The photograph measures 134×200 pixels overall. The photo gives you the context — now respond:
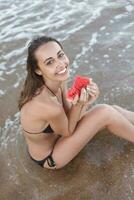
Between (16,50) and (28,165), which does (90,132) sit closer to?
(28,165)

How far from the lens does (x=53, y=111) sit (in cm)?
337

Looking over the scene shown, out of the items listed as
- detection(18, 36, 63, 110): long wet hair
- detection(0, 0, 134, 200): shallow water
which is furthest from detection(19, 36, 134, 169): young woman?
detection(0, 0, 134, 200): shallow water

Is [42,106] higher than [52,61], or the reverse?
[52,61]

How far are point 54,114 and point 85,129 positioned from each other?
37cm

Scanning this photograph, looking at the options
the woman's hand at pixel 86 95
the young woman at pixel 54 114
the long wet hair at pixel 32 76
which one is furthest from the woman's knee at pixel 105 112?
the long wet hair at pixel 32 76

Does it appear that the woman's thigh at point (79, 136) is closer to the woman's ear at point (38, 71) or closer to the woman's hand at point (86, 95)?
the woman's hand at point (86, 95)

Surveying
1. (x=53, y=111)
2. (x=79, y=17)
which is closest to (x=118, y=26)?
(x=79, y=17)

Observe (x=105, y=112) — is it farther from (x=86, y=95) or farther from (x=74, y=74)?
(x=74, y=74)

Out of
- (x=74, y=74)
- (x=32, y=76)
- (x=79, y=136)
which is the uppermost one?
(x=32, y=76)

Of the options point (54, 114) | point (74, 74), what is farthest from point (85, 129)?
point (74, 74)

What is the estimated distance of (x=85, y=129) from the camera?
3.57 meters

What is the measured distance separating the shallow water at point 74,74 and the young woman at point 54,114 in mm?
204

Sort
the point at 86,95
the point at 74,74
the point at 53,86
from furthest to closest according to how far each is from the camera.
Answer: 1. the point at 74,74
2. the point at 53,86
3. the point at 86,95

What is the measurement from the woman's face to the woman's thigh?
51cm
